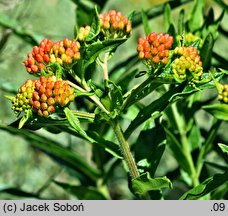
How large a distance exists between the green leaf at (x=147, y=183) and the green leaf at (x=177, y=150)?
446mm

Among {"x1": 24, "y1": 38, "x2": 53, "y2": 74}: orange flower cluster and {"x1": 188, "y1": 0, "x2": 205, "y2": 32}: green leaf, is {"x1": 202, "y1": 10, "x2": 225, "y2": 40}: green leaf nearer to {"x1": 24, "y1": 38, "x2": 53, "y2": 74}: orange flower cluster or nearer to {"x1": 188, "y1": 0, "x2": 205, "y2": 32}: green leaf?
{"x1": 188, "y1": 0, "x2": 205, "y2": 32}: green leaf

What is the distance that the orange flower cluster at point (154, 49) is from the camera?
1.44m

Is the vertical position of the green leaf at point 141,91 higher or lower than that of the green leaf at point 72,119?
higher

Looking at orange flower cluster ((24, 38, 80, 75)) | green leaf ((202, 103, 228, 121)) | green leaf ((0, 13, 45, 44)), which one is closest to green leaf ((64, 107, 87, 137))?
orange flower cluster ((24, 38, 80, 75))

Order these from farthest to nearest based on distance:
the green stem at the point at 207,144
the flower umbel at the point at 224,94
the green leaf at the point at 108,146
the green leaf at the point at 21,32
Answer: the green leaf at the point at 21,32
the green stem at the point at 207,144
the green leaf at the point at 108,146
the flower umbel at the point at 224,94

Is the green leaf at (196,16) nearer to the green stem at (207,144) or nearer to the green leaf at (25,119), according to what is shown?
the green stem at (207,144)

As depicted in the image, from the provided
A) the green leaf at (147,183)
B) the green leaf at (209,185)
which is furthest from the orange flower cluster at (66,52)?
the green leaf at (209,185)

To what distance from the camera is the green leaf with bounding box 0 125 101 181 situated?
2152mm

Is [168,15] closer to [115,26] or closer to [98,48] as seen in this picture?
[115,26]

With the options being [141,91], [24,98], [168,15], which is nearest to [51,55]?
[24,98]

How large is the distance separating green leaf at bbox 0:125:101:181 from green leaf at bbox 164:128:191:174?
0.37 metres

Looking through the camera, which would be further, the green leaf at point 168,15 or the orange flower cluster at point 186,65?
the green leaf at point 168,15

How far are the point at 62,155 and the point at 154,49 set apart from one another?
0.90 metres
